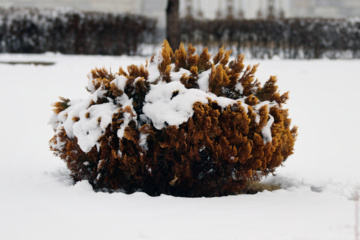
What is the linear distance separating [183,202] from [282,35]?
45.7 ft

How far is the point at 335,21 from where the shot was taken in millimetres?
18203

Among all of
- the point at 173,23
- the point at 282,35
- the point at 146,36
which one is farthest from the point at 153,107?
the point at 146,36

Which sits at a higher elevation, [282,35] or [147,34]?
[282,35]

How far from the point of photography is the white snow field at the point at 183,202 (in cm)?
388

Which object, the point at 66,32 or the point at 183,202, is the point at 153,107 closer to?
the point at 183,202

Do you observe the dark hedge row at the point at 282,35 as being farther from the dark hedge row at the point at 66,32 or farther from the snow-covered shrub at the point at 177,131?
the snow-covered shrub at the point at 177,131

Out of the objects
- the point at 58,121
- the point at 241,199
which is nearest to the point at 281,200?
the point at 241,199

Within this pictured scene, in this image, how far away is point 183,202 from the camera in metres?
4.56

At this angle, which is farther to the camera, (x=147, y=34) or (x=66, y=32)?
(x=147, y=34)

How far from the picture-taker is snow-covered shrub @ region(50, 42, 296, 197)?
4.69 meters

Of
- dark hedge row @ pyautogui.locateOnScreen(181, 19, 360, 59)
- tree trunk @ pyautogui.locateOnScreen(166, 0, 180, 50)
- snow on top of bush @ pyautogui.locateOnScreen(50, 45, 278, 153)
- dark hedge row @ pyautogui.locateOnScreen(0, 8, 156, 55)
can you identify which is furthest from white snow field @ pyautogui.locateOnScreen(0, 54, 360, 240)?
dark hedge row @ pyautogui.locateOnScreen(181, 19, 360, 59)

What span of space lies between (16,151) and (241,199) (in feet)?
11.1

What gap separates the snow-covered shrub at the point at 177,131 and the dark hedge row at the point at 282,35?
41.6 ft

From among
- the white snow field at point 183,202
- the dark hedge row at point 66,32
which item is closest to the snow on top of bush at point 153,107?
the white snow field at point 183,202
